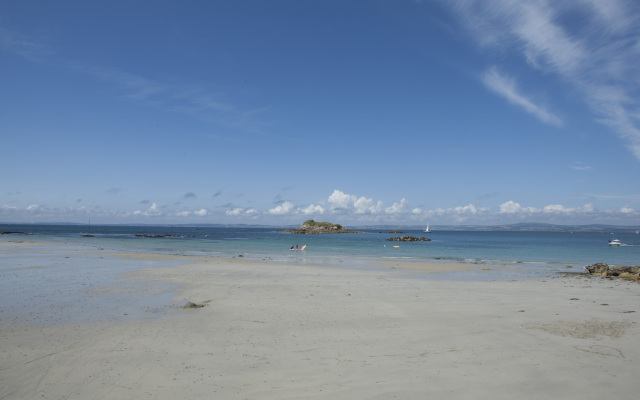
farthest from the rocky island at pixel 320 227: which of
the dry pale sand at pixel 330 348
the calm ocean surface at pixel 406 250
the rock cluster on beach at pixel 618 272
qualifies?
the dry pale sand at pixel 330 348

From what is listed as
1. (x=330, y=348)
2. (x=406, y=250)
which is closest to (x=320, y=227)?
(x=406, y=250)

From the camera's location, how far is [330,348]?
371 inches

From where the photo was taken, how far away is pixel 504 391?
7043 millimetres

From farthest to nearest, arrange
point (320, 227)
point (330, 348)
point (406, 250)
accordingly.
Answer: point (320, 227) → point (406, 250) → point (330, 348)

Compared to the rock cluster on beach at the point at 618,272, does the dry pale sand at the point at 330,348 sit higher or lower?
higher

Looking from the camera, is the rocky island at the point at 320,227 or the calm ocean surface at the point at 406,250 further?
the rocky island at the point at 320,227

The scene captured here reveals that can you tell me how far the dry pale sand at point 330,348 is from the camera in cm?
713

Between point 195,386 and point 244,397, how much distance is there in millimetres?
1121

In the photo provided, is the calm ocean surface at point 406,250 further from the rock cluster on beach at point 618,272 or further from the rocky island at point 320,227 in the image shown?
the rocky island at point 320,227

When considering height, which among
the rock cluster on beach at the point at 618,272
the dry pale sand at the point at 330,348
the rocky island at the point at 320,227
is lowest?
the rock cluster on beach at the point at 618,272

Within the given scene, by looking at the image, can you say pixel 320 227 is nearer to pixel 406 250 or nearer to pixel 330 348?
pixel 406 250

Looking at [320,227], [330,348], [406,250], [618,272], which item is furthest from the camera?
[320,227]

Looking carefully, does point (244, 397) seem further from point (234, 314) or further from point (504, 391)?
point (234, 314)

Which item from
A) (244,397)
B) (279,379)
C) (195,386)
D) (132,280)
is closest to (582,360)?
(279,379)
